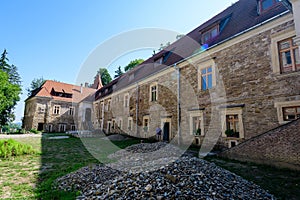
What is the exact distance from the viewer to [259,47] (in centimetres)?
766

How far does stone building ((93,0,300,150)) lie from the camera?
680 cm

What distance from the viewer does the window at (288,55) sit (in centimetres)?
662

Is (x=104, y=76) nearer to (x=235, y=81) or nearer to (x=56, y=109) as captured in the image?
(x=56, y=109)

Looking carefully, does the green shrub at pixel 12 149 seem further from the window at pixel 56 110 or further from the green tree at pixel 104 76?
the green tree at pixel 104 76

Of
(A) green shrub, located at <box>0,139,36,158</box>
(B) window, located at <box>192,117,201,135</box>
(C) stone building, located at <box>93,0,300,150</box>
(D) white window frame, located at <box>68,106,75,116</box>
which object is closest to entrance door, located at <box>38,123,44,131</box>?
(D) white window frame, located at <box>68,106,75,116</box>

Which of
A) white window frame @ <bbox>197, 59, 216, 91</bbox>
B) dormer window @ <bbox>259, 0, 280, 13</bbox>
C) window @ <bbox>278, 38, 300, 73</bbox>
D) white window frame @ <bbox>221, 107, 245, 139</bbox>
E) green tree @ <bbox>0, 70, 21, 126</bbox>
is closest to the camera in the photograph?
window @ <bbox>278, 38, 300, 73</bbox>

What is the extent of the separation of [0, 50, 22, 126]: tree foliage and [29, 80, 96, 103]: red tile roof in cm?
301

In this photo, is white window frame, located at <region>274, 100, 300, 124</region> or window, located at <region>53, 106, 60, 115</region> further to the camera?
window, located at <region>53, 106, 60, 115</region>

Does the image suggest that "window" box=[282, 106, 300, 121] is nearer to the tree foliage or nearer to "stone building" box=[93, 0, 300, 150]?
"stone building" box=[93, 0, 300, 150]

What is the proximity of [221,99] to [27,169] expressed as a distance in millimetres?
9595

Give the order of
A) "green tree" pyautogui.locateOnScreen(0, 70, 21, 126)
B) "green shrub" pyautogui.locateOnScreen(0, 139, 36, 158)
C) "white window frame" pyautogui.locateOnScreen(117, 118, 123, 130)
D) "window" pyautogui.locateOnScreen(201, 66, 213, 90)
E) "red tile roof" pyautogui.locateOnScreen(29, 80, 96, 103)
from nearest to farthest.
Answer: "green shrub" pyautogui.locateOnScreen(0, 139, 36, 158) < "window" pyautogui.locateOnScreen(201, 66, 213, 90) < "white window frame" pyautogui.locateOnScreen(117, 118, 123, 130) < "green tree" pyautogui.locateOnScreen(0, 70, 21, 126) < "red tile roof" pyautogui.locateOnScreen(29, 80, 96, 103)

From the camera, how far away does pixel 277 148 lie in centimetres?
529

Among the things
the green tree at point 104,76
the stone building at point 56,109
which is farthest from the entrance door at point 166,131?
the green tree at point 104,76

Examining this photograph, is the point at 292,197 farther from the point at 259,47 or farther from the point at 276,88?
the point at 259,47
